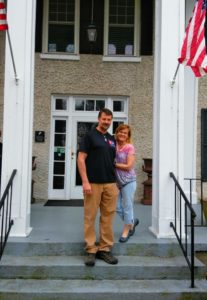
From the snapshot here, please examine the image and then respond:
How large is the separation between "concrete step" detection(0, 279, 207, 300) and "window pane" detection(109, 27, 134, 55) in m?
6.13

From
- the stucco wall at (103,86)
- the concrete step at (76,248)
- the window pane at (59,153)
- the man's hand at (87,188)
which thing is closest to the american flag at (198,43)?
the man's hand at (87,188)

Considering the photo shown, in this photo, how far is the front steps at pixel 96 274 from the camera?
14.1 feet

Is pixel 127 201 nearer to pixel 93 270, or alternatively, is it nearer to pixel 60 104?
pixel 93 270

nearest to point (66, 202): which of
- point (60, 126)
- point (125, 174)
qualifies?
point (60, 126)

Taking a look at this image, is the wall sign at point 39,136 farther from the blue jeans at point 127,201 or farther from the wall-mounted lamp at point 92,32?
the blue jeans at point 127,201

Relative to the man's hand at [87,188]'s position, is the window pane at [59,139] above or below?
above

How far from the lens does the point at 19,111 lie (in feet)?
17.9

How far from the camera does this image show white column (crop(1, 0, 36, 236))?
5.42 m

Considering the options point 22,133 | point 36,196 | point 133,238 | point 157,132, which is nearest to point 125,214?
point 133,238

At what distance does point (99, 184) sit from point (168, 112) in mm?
1646

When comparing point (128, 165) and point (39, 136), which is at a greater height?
point (39, 136)

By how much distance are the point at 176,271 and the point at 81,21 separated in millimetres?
6514

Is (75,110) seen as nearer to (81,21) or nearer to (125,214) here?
(81,21)

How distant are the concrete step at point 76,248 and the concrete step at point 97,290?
0.49 m
